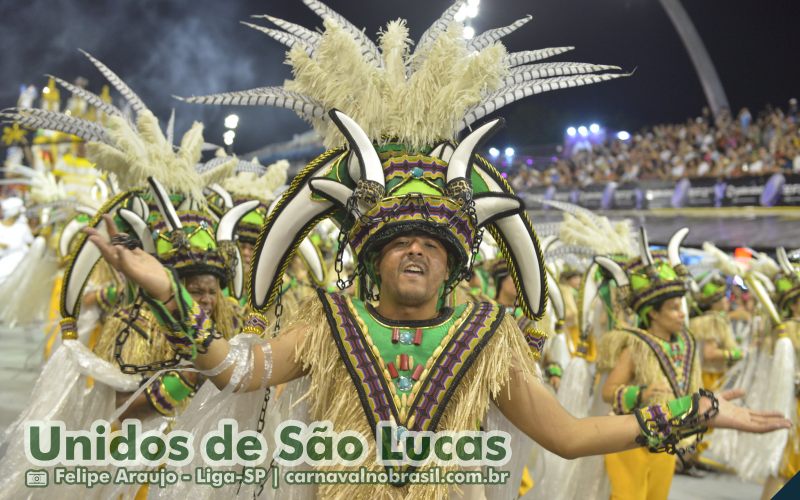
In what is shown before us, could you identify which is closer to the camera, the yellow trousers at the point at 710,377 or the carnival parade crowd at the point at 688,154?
the yellow trousers at the point at 710,377

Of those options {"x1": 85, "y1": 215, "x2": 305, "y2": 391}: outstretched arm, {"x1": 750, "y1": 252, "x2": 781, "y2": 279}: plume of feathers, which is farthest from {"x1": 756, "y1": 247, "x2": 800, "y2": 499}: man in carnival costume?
{"x1": 85, "y1": 215, "x2": 305, "y2": 391}: outstretched arm

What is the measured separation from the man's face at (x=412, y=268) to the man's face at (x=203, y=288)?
1.59 meters

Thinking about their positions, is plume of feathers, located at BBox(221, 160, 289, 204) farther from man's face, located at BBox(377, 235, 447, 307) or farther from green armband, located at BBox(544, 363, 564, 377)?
man's face, located at BBox(377, 235, 447, 307)

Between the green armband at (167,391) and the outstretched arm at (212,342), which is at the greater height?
the outstretched arm at (212,342)

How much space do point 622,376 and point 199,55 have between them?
356 inches

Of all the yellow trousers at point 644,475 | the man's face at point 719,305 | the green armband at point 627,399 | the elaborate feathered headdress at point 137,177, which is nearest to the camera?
the elaborate feathered headdress at point 137,177

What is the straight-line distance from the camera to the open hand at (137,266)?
6.98 ft

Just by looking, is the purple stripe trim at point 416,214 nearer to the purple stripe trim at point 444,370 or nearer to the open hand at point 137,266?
the purple stripe trim at point 444,370

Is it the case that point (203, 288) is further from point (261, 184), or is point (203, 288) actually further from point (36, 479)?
point (261, 184)

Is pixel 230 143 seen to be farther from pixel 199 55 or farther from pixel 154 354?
pixel 154 354

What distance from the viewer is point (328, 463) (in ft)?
8.03

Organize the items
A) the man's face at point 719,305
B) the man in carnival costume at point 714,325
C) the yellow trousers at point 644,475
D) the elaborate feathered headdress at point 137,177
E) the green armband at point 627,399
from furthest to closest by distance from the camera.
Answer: the man's face at point 719,305 → the man in carnival costume at point 714,325 → the yellow trousers at point 644,475 → the green armband at point 627,399 → the elaborate feathered headdress at point 137,177

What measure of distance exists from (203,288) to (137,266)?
5.70 ft

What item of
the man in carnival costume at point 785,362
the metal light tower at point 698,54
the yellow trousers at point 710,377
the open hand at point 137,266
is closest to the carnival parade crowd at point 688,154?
the metal light tower at point 698,54
